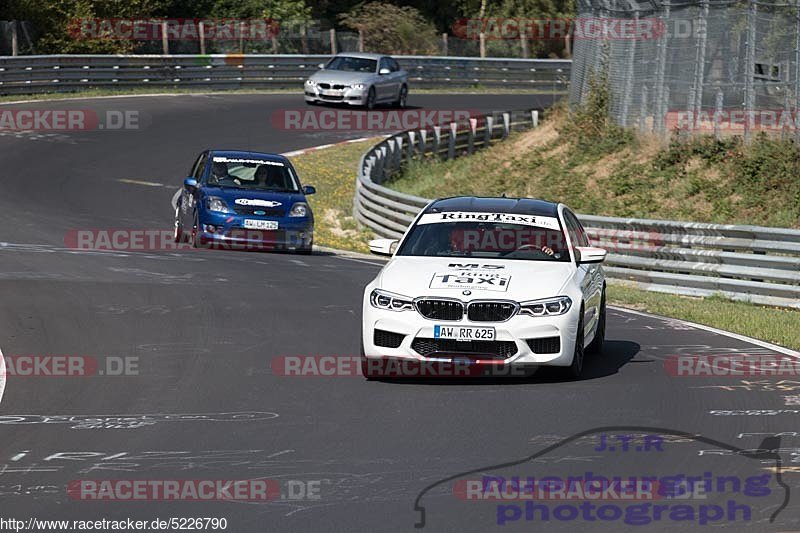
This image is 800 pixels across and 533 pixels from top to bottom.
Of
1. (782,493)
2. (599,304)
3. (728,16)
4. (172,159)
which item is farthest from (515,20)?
(782,493)

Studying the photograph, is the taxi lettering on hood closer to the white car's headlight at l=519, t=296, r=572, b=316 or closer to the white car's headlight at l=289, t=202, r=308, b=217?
the white car's headlight at l=519, t=296, r=572, b=316

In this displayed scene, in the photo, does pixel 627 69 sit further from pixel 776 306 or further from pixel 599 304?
pixel 599 304

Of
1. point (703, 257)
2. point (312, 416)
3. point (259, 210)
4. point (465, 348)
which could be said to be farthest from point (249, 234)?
point (312, 416)

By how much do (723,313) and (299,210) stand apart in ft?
25.9

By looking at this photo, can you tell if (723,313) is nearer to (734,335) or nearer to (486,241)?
(734,335)

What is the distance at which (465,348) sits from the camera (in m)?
10.9

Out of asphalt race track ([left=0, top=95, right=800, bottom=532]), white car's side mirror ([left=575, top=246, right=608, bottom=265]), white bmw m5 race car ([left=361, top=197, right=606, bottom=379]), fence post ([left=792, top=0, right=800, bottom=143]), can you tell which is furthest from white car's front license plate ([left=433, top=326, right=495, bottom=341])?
fence post ([left=792, top=0, right=800, bottom=143])

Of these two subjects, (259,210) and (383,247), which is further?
(259,210)

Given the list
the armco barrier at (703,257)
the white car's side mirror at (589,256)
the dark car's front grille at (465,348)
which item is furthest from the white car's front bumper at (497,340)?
the armco barrier at (703,257)

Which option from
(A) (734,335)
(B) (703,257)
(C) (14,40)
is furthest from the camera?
(C) (14,40)

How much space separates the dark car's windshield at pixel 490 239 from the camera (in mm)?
11977

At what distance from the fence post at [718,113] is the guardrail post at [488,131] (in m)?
11.8

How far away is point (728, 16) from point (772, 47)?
134 cm

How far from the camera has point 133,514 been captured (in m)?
7.07
